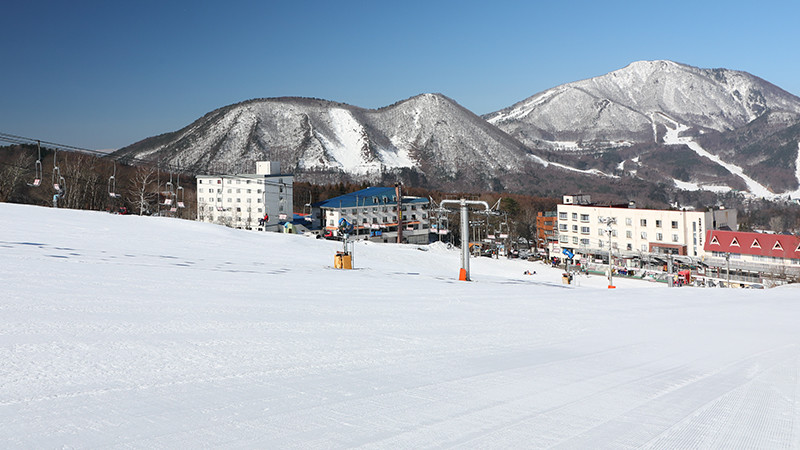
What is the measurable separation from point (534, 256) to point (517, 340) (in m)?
44.8

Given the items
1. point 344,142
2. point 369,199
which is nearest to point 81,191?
point 369,199

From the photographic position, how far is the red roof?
38281mm

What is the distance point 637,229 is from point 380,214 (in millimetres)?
23200

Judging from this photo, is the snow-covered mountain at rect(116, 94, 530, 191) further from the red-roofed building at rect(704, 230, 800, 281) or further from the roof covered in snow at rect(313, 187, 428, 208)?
the red-roofed building at rect(704, 230, 800, 281)

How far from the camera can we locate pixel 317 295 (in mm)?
6656

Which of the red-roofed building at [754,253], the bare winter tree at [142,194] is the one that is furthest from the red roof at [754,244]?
the bare winter tree at [142,194]

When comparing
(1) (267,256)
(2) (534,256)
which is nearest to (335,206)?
(2) (534,256)

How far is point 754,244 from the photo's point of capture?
3997 centimetres

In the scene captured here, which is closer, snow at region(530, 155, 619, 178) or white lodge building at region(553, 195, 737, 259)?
white lodge building at region(553, 195, 737, 259)

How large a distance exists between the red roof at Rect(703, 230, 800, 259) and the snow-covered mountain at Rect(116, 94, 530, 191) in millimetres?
97409

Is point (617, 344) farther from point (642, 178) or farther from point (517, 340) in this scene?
point (642, 178)

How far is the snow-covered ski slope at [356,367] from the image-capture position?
8.66 feet

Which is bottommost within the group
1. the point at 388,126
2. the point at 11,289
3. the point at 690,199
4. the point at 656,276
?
the point at 656,276

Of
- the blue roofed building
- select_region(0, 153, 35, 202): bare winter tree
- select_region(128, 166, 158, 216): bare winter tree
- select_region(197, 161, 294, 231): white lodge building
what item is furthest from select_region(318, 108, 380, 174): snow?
select_region(0, 153, 35, 202): bare winter tree
